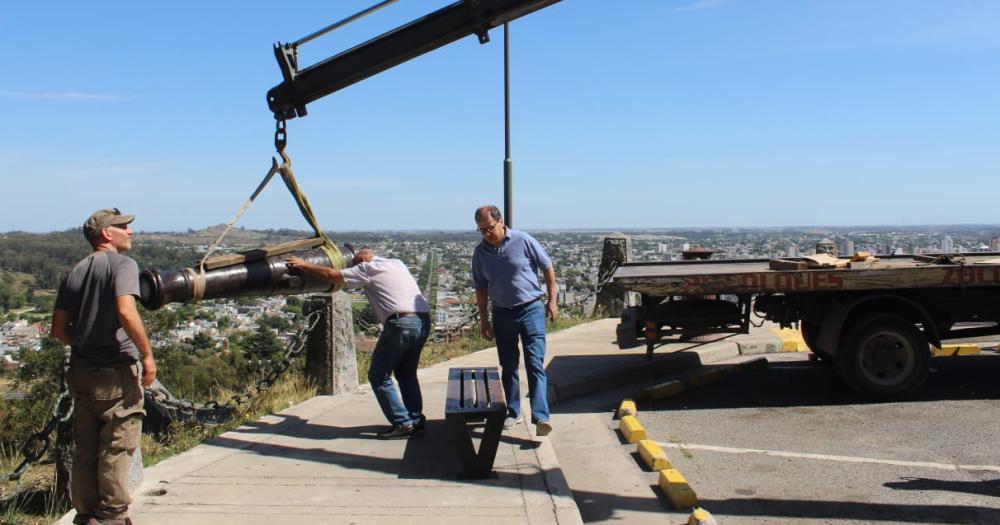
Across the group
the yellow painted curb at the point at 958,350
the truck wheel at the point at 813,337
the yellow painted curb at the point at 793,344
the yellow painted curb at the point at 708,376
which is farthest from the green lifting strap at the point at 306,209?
the yellow painted curb at the point at 958,350

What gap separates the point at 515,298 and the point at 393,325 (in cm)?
97

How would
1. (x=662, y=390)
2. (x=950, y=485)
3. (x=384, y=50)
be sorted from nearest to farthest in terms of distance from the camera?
1. (x=950, y=485)
2. (x=384, y=50)
3. (x=662, y=390)

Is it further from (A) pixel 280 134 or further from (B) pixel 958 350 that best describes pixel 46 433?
(B) pixel 958 350

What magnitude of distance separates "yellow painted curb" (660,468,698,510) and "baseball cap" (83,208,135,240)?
382cm

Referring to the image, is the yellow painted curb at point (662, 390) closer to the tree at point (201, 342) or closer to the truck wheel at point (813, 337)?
the truck wheel at point (813, 337)

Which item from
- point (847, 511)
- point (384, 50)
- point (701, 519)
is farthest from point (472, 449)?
point (384, 50)

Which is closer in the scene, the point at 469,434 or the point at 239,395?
the point at 469,434

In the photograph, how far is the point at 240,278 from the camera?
6.56 metres

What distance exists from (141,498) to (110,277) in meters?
1.41

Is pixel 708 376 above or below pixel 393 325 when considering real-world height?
below

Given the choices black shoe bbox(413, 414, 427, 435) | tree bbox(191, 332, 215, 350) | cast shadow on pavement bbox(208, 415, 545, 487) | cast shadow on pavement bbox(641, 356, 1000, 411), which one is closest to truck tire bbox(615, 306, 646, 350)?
cast shadow on pavement bbox(641, 356, 1000, 411)

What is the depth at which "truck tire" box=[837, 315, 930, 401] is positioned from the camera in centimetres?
852

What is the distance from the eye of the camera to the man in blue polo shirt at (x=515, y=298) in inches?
271

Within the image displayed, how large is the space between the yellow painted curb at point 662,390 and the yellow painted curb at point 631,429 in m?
1.17
